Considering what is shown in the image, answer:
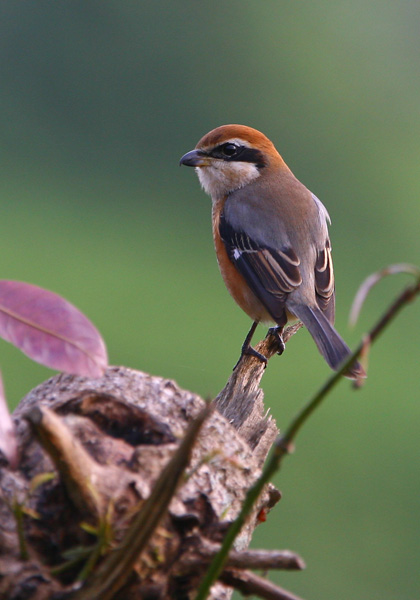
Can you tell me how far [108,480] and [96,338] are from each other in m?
0.20

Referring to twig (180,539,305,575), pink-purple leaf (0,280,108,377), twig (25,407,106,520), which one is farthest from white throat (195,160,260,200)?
twig (180,539,305,575)

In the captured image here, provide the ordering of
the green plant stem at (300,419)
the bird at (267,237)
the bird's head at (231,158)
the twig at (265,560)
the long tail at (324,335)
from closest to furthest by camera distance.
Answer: the green plant stem at (300,419), the twig at (265,560), the long tail at (324,335), the bird at (267,237), the bird's head at (231,158)

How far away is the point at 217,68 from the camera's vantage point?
14.1 m

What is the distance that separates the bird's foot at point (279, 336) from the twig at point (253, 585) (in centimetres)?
222

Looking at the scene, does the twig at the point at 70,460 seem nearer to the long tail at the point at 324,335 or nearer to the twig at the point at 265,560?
the twig at the point at 265,560

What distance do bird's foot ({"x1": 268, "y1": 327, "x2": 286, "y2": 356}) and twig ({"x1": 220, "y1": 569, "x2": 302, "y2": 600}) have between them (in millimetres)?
2220

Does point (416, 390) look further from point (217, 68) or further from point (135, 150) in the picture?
point (217, 68)

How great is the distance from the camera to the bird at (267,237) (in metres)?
3.66

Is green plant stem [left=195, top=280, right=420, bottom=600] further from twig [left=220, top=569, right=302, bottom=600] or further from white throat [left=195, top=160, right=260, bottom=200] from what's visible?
white throat [left=195, top=160, right=260, bottom=200]

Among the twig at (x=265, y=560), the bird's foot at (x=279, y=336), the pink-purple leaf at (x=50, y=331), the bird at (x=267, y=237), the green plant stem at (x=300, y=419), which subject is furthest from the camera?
the bird at (x=267, y=237)

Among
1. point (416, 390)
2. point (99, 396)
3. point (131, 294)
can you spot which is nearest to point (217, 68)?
point (131, 294)

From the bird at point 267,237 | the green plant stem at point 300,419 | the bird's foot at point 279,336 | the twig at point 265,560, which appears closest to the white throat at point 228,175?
the bird at point 267,237

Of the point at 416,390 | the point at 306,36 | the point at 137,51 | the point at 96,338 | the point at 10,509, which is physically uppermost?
the point at 306,36

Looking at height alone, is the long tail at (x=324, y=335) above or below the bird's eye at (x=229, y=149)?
below
